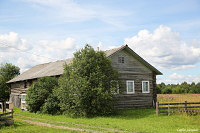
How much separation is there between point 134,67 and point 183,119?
10.2 meters

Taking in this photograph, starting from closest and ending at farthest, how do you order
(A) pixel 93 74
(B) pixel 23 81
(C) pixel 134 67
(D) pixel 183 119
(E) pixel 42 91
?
(D) pixel 183 119
(A) pixel 93 74
(E) pixel 42 91
(C) pixel 134 67
(B) pixel 23 81

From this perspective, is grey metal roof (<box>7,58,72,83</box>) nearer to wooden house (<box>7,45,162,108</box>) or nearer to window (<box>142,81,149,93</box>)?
wooden house (<box>7,45,162,108</box>)

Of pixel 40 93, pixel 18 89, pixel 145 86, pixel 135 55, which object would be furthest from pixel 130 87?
pixel 18 89

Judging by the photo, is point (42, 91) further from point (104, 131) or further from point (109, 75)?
point (104, 131)

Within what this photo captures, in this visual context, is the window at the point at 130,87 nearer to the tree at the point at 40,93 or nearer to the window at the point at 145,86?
the window at the point at 145,86

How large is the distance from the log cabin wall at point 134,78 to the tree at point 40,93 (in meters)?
7.20

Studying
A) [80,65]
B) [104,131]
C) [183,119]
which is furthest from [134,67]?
[104,131]

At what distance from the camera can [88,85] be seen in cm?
2142

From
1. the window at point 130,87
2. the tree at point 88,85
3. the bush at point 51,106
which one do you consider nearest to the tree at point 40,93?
the bush at point 51,106

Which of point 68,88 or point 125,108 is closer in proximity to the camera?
point 68,88

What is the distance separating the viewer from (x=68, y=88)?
22594 mm

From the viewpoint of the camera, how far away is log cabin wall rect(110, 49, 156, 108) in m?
26.8

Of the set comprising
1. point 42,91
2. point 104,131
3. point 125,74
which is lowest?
point 104,131

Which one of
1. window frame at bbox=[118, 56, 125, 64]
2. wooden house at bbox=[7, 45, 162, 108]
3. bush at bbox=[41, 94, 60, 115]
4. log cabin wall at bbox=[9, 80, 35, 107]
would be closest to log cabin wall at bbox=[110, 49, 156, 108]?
wooden house at bbox=[7, 45, 162, 108]
